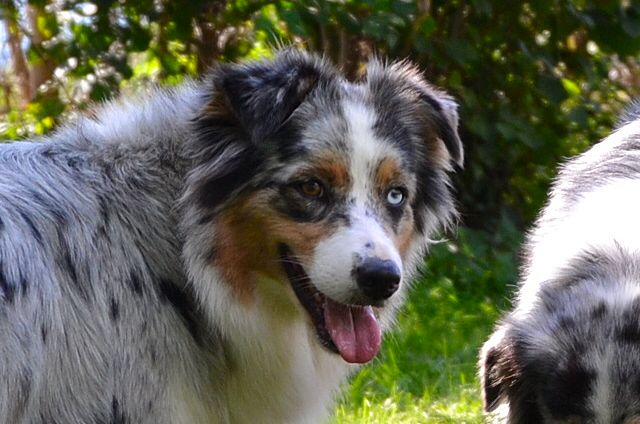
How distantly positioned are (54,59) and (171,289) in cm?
373

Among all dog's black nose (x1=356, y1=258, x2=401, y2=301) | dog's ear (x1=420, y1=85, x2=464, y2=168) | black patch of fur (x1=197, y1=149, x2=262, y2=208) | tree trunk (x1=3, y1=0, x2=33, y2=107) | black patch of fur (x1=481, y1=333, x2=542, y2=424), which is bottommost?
tree trunk (x1=3, y1=0, x2=33, y2=107)

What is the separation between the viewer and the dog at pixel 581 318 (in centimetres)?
370

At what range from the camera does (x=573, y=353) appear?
3834 mm

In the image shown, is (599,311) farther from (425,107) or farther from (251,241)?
(251,241)

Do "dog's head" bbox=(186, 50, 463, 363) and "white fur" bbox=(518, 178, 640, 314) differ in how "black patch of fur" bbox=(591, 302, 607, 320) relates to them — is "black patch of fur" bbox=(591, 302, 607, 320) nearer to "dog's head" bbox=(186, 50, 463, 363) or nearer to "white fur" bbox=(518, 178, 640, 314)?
"white fur" bbox=(518, 178, 640, 314)

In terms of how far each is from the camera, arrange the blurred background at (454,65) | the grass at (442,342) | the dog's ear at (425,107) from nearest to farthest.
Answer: the dog's ear at (425,107), the grass at (442,342), the blurred background at (454,65)

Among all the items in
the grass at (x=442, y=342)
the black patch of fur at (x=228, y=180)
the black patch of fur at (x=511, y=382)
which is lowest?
the grass at (x=442, y=342)

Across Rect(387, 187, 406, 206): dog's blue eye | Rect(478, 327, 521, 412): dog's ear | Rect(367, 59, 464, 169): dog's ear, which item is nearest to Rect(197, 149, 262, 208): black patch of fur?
Rect(387, 187, 406, 206): dog's blue eye

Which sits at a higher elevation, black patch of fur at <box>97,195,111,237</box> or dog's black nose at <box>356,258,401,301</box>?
black patch of fur at <box>97,195,111,237</box>

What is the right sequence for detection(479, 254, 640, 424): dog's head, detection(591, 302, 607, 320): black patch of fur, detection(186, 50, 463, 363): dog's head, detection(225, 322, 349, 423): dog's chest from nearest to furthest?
detection(479, 254, 640, 424): dog's head, detection(591, 302, 607, 320): black patch of fur, detection(186, 50, 463, 363): dog's head, detection(225, 322, 349, 423): dog's chest

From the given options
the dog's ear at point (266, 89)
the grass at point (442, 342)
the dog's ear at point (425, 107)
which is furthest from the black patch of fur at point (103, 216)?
the grass at point (442, 342)

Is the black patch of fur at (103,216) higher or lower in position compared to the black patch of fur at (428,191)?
higher

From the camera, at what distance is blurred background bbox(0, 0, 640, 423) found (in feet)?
22.9

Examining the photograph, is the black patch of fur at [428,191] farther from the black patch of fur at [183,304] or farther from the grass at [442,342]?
the grass at [442,342]
